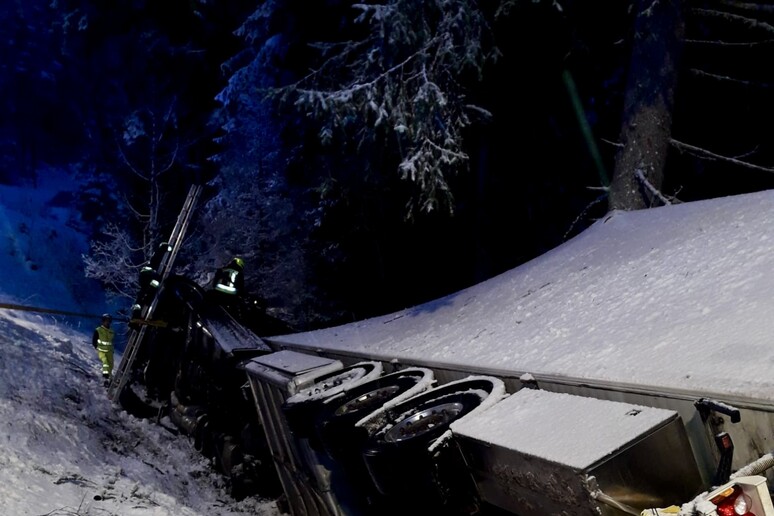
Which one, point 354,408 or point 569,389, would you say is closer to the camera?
point 569,389

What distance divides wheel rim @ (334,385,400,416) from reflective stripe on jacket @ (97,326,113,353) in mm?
8218

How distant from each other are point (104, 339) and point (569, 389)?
396 inches

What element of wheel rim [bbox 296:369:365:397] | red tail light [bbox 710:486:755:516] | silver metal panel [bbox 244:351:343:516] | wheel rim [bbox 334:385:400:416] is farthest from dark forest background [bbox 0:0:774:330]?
red tail light [bbox 710:486:755:516]

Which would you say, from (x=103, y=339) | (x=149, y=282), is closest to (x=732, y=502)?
(x=149, y=282)

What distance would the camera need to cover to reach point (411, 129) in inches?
366

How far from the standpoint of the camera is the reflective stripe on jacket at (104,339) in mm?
10844

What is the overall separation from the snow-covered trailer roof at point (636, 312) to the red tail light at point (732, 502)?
50 cm

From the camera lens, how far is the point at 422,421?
11.2 ft

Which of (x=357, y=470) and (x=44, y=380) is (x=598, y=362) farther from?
(x=44, y=380)

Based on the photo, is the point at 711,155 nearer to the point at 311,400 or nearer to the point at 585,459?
the point at 311,400

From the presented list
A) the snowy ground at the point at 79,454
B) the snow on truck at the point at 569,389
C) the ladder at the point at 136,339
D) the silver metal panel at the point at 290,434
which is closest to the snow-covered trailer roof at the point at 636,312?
the snow on truck at the point at 569,389

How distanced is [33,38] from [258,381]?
111 ft

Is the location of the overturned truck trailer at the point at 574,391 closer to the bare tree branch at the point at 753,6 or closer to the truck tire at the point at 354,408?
the truck tire at the point at 354,408

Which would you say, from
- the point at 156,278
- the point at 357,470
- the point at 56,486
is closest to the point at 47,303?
the point at 156,278
